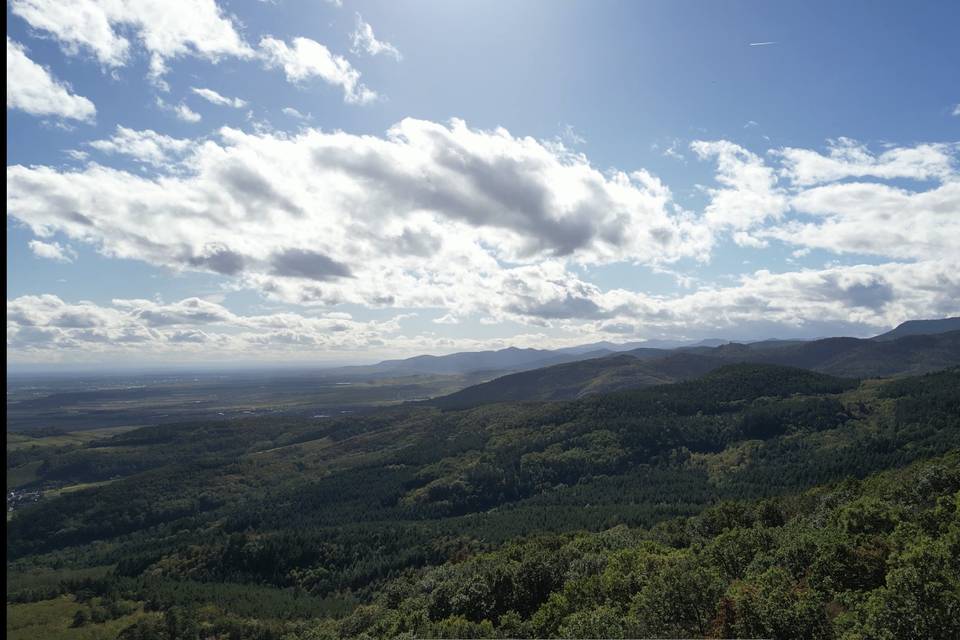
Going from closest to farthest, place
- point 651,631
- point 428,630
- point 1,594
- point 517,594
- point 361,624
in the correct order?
point 1,594 → point 651,631 → point 428,630 → point 517,594 → point 361,624

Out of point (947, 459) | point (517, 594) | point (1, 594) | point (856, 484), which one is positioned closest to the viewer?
point (1, 594)

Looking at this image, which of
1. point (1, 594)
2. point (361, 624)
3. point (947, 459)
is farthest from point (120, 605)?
point (947, 459)

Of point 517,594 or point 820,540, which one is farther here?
point 517,594

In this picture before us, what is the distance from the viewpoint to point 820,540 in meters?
81.4

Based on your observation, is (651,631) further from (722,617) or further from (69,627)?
(69,627)

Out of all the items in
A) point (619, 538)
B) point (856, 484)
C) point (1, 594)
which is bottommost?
point (619, 538)

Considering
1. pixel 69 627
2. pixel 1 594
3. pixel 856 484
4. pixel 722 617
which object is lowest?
pixel 69 627

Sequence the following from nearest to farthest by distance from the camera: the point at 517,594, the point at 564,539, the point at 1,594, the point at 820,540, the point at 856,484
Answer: the point at 1,594 < the point at 820,540 < the point at 517,594 < the point at 856,484 < the point at 564,539

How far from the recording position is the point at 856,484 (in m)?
146

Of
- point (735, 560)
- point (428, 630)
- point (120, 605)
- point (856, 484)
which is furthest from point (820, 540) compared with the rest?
point (120, 605)

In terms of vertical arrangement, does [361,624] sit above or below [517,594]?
below

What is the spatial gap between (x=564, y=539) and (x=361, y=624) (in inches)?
2575

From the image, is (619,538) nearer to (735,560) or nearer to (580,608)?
(735,560)

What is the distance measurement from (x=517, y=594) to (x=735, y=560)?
4391 cm
